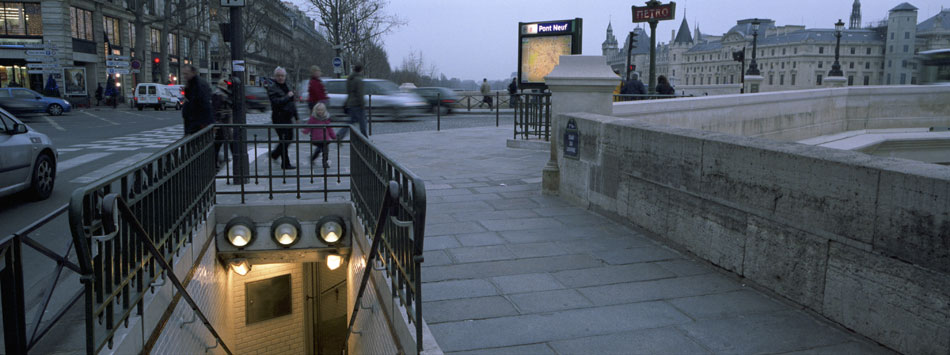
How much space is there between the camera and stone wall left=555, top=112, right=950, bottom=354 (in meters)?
3.33

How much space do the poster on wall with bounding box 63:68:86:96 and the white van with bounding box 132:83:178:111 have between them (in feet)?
14.7

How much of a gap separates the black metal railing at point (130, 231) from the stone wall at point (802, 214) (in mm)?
3901

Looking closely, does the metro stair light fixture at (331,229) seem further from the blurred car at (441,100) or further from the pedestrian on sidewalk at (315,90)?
the blurred car at (441,100)

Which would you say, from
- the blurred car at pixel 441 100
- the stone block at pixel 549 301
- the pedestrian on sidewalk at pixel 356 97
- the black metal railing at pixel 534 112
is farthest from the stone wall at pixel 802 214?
the blurred car at pixel 441 100

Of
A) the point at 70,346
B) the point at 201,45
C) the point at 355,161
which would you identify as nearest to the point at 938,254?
the point at 70,346

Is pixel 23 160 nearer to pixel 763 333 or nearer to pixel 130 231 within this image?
pixel 130 231

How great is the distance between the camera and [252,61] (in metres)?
83.8

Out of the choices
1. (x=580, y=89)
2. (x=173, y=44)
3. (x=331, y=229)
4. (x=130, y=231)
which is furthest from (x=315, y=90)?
(x=173, y=44)

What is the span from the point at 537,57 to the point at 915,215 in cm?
1407

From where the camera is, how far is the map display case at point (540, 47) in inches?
650

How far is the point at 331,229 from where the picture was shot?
791cm

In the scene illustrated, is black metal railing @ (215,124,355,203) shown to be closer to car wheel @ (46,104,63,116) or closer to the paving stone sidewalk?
the paving stone sidewalk

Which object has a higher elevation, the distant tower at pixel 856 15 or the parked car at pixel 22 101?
the distant tower at pixel 856 15

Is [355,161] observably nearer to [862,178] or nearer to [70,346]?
[70,346]
